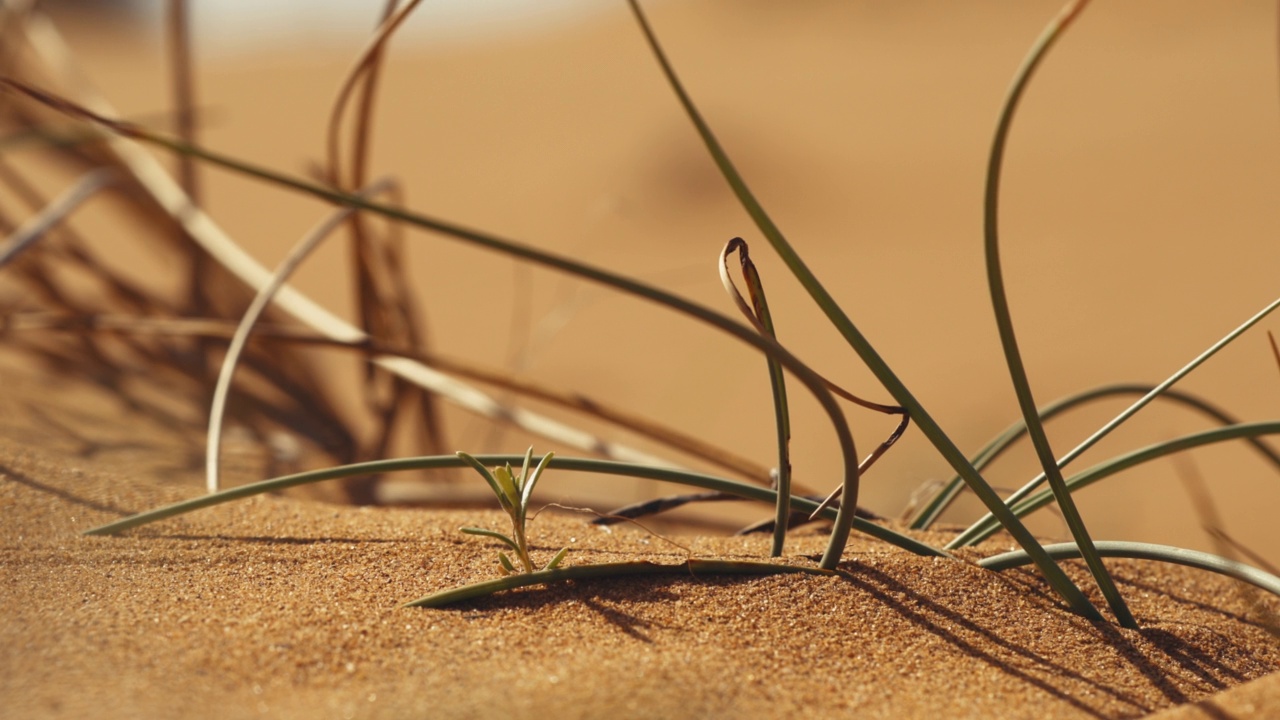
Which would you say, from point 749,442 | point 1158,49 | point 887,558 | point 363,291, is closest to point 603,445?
point 363,291

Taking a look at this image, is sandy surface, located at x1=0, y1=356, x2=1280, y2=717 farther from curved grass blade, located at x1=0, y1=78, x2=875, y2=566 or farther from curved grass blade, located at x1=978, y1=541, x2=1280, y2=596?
curved grass blade, located at x1=0, y1=78, x2=875, y2=566

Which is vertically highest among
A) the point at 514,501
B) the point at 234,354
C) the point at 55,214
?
the point at 55,214

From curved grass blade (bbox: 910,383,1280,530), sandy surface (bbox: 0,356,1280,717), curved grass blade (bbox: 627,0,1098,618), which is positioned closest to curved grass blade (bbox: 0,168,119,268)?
sandy surface (bbox: 0,356,1280,717)

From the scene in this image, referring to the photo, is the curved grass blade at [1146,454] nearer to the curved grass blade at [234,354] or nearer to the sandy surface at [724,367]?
the sandy surface at [724,367]

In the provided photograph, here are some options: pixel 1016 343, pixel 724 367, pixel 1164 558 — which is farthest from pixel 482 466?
pixel 724 367

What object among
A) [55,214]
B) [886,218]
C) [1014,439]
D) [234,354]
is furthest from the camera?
[886,218]

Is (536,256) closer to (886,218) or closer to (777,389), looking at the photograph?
(777,389)
